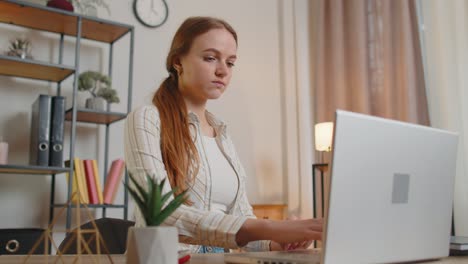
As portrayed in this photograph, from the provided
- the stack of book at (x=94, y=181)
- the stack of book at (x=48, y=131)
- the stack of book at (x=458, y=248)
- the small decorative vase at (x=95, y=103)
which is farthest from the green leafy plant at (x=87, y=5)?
the stack of book at (x=458, y=248)

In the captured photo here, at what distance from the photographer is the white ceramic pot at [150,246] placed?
2.10 ft

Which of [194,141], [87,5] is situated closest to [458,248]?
[194,141]

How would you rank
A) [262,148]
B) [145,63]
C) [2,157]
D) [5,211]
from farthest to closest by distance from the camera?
[262,148]
[145,63]
[5,211]
[2,157]

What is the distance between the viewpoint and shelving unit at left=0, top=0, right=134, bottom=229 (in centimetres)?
229

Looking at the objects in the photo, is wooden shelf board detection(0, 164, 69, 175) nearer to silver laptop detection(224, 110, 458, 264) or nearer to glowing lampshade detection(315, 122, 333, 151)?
glowing lampshade detection(315, 122, 333, 151)

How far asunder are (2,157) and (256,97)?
1.69m

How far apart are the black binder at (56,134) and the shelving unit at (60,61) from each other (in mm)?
46

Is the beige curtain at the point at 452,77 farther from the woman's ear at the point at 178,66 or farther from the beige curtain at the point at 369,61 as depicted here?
the woman's ear at the point at 178,66

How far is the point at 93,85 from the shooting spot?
103 inches

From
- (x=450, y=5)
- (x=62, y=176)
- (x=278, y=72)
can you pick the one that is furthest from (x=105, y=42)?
(x=450, y=5)

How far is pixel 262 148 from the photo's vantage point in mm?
3361

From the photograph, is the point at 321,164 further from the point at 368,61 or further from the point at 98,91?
the point at 98,91

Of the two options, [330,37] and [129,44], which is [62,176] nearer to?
[129,44]

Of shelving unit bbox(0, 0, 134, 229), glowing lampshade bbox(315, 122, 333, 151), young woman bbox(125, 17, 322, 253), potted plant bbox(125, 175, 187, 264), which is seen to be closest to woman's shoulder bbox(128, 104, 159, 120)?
young woman bbox(125, 17, 322, 253)
